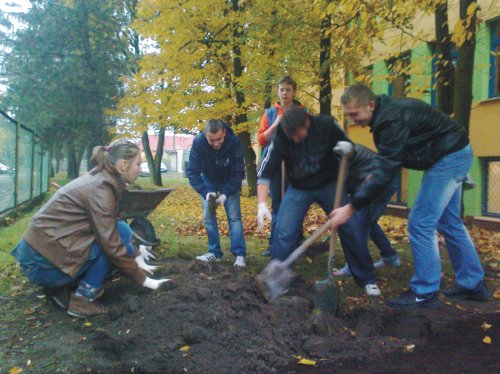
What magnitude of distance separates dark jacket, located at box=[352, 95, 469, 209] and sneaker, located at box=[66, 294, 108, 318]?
6.91ft

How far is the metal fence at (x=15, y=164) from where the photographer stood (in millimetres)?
8758

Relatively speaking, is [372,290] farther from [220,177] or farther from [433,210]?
[220,177]

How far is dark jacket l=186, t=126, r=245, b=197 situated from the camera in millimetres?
5219

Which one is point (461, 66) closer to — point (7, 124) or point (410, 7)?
point (410, 7)

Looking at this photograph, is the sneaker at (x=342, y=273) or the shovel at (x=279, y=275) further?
the sneaker at (x=342, y=273)

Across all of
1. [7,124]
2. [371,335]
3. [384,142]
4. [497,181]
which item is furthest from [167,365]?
[497,181]

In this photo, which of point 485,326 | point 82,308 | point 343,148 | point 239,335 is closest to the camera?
point 239,335

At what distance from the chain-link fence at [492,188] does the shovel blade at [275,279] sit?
7496mm

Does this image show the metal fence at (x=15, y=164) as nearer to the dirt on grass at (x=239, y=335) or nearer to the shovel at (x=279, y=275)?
the dirt on grass at (x=239, y=335)

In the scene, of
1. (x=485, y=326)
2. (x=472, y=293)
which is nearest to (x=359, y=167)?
(x=472, y=293)

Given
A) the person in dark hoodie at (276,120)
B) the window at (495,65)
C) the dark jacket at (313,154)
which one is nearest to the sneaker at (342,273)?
the person in dark hoodie at (276,120)

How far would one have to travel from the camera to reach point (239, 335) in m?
3.21

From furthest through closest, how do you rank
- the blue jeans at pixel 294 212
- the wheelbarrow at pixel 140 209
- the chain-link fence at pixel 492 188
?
the chain-link fence at pixel 492 188, the wheelbarrow at pixel 140 209, the blue jeans at pixel 294 212

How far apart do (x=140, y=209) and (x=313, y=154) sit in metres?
2.42
